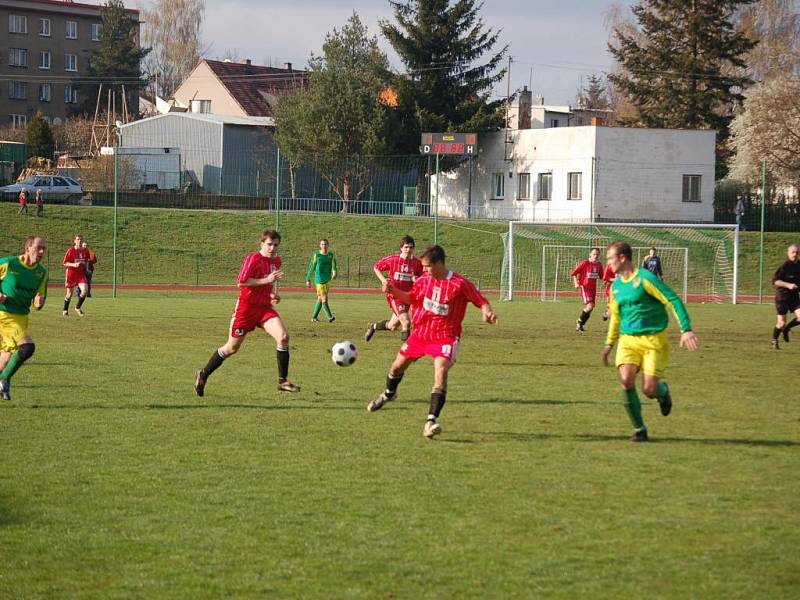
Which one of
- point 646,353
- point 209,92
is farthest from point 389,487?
point 209,92

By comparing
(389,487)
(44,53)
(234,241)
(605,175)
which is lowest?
(389,487)

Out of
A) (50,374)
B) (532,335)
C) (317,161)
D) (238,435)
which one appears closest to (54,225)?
(317,161)

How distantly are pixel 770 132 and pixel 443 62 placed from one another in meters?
17.5

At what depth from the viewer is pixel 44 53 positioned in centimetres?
8269

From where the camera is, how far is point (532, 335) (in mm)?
21078

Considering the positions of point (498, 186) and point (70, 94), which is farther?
point (70, 94)

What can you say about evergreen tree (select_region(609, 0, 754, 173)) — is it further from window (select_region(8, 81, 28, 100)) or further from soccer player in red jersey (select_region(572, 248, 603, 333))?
window (select_region(8, 81, 28, 100))

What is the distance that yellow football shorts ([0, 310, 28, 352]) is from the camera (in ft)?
37.7

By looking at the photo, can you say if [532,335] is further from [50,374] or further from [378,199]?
[378,199]

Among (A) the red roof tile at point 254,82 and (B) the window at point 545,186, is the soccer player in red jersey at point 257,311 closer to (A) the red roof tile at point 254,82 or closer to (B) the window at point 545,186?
(B) the window at point 545,186

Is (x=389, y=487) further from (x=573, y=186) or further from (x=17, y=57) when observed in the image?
(x=17, y=57)

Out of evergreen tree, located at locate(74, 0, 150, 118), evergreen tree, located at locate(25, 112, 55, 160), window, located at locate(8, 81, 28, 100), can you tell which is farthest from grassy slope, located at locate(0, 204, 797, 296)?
window, located at locate(8, 81, 28, 100)

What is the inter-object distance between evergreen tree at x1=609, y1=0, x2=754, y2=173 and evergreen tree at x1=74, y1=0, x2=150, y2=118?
3889 cm

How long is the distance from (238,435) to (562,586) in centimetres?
483
